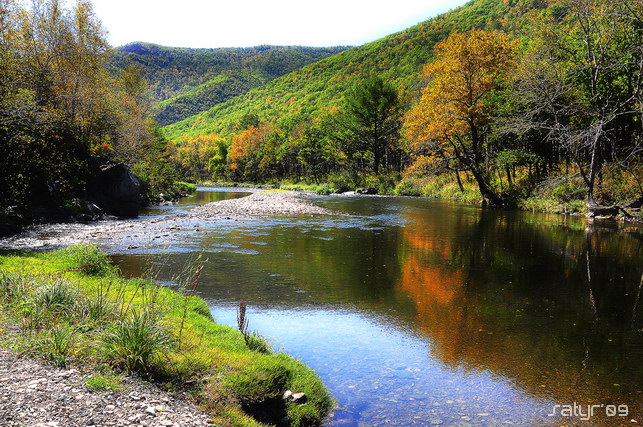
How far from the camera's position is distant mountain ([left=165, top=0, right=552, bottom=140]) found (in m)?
102

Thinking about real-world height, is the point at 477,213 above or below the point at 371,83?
below

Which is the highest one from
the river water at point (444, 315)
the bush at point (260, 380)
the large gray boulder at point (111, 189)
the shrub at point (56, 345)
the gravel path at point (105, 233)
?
the large gray boulder at point (111, 189)

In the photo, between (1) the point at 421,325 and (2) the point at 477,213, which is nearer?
(1) the point at 421,325

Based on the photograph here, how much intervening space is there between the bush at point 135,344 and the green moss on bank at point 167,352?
0.04ft

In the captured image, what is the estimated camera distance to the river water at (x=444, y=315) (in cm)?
594

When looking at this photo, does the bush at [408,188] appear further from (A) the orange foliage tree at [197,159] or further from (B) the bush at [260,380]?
(A) the orange foliage tree at [197,159]

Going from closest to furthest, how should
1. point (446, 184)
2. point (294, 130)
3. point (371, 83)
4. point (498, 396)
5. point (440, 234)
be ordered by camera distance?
point (498, 396)
point (440, 234)
point (446, 184)
point (371, 83)
point (294, 130)

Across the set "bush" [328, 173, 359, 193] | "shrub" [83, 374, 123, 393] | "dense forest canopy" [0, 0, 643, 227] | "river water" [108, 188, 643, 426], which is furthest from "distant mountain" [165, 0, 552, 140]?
"shrub" [83, 374, 123, 393]

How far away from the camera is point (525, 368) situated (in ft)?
22.4

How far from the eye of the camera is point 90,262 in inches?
428

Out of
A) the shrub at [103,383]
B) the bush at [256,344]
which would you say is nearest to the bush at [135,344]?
the shrub at [103,383]

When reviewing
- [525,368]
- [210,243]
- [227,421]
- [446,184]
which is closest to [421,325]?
[525,368]

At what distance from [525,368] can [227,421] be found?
4.89 metres

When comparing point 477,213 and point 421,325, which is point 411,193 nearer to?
point 477,213
